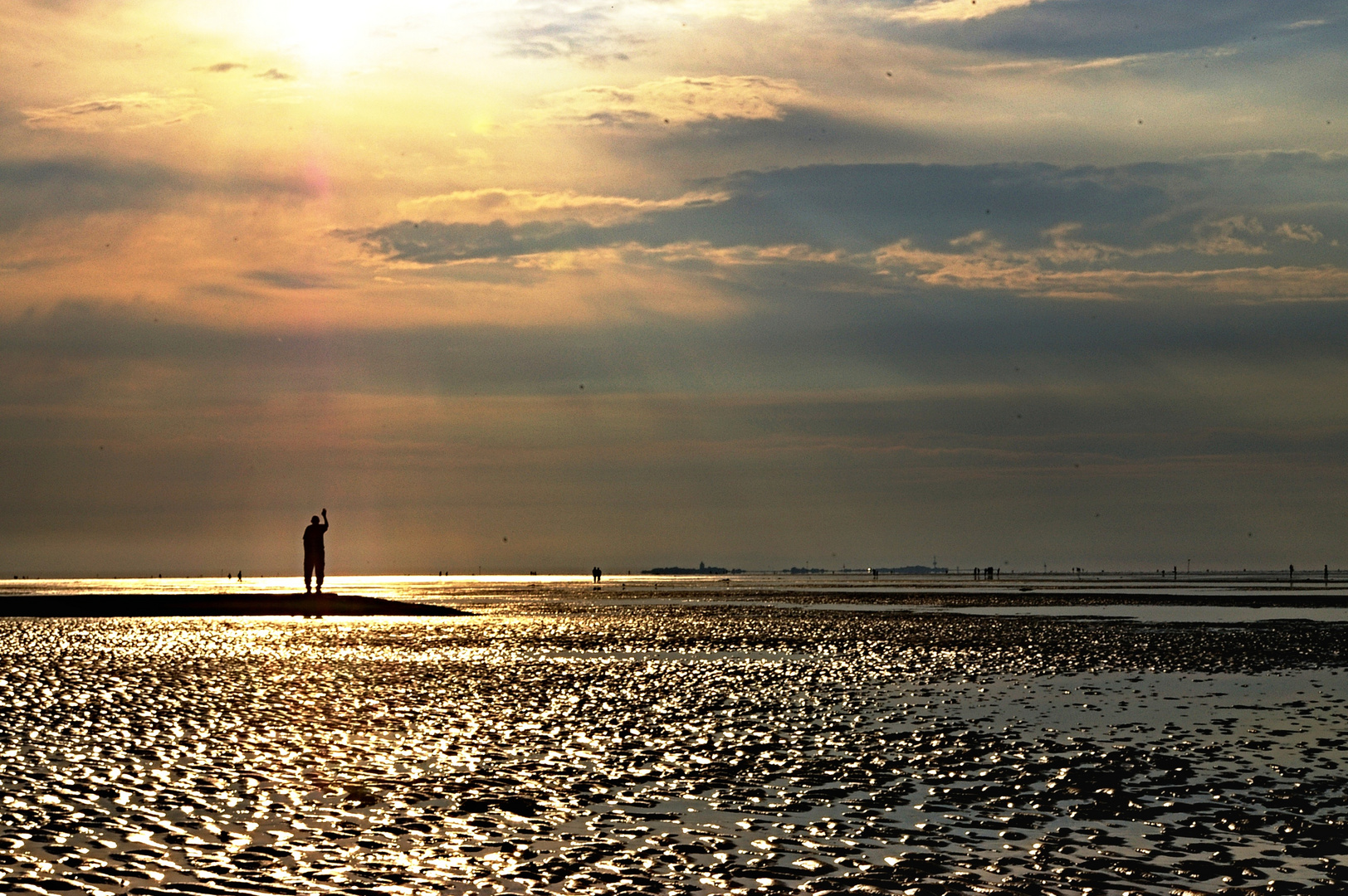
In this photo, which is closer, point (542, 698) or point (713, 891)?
point (713, 891)

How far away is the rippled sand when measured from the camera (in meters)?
11.6

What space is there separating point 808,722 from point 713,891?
11.4 metres

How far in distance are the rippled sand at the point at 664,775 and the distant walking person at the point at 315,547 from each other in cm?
2176

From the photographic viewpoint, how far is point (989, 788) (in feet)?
52.2

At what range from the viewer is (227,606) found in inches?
2445

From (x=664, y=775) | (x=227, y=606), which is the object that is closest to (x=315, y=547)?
(x=227, y=606)

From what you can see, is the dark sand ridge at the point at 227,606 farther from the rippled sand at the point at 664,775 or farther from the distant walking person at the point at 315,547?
the rippled sand at the point at 664,775

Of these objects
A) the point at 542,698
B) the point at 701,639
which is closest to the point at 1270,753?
the point at 542,698

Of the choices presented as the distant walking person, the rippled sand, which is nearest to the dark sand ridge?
the distant walking person

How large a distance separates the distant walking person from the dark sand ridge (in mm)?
1383

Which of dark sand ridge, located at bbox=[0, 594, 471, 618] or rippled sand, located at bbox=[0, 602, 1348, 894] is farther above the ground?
rippled sand, located at bbox=[0, 602, 1348, 894]

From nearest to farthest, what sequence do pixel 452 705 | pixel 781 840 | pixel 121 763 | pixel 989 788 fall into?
pixel 781 840
pixel 989 788
pixel 121 763
pixel 452 705

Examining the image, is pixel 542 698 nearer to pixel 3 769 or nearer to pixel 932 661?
pixel 3 769

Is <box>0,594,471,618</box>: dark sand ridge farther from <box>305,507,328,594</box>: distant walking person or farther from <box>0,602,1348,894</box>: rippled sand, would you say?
<box>0,602,1348,894</box>: rippled sand
